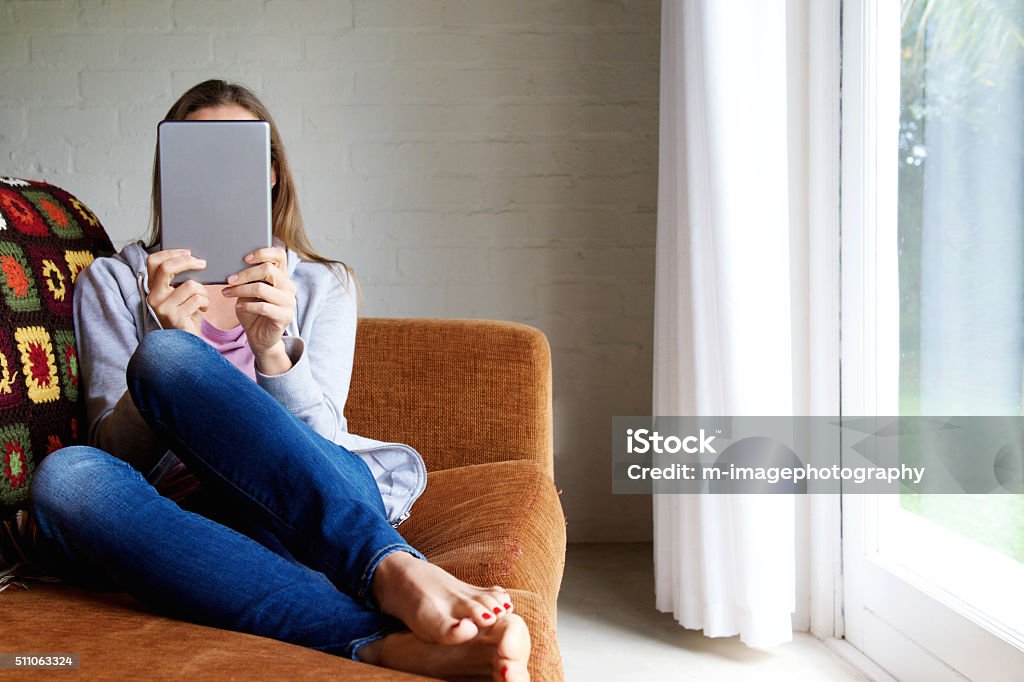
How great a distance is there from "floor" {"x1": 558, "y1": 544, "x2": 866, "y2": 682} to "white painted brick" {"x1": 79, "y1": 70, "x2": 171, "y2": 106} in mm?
1541

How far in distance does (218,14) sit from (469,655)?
1.88 metres

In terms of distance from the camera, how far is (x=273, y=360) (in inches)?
45.8

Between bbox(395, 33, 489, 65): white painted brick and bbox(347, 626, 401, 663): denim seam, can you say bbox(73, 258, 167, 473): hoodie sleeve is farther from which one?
bbox(395, 33, 489, 65): white painted brick

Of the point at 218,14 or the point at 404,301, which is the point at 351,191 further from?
the point at 218,14

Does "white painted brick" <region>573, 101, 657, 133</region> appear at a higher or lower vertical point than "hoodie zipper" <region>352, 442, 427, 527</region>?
higher

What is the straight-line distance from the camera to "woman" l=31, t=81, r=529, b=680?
815 mm

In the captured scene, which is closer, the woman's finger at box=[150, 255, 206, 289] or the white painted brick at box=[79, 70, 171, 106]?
the woman's finger at box=[150, 255, 206, 289]

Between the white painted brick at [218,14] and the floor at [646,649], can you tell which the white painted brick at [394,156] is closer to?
the white painted brick at [218,14]

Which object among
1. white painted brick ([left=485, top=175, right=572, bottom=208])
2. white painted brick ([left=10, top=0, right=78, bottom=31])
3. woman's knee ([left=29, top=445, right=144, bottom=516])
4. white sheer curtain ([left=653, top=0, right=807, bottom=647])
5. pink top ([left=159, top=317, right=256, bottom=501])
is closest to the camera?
woman's knee ([left=29, top=445, right=144, bottom=516])

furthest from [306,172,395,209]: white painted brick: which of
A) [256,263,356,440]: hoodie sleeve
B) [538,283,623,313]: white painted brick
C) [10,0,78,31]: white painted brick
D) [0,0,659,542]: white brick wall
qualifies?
[256,263,356,440]: hoodie sleeve

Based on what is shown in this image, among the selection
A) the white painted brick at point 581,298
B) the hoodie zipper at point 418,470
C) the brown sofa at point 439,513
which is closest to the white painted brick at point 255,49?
the white painted brick at point 581,298

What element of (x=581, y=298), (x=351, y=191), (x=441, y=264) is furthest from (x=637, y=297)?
(x=351, y=191)

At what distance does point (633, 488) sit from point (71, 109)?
169cm

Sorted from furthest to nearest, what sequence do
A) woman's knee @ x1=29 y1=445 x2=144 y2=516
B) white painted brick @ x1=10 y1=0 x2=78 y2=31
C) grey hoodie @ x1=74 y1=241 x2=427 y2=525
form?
white painted brick @ x1=10 y1=0 x2=78 y2=31
grey hoodie @ x1=74 y1=241 x2=427 y2=525
woman's knee @ x1=29 y1=445 x2=144 y2=516
